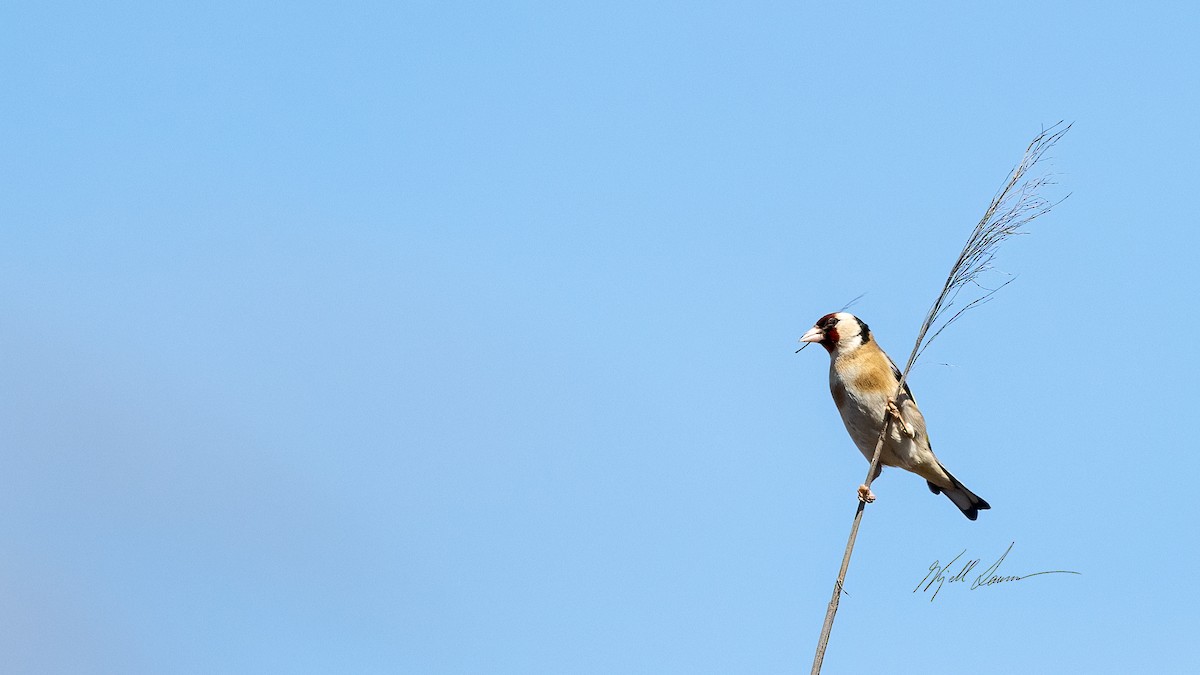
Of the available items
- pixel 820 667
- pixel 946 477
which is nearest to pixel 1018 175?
pixel 820 667

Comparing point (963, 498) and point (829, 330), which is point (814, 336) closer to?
point (829, 330)

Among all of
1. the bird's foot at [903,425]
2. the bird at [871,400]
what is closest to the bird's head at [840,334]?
the bird at [871,400]

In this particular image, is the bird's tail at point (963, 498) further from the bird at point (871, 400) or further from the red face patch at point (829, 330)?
the red face patch at point (829, 330)

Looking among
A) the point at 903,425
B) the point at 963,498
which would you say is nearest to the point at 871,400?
the point at 903,425

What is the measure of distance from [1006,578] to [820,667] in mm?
780

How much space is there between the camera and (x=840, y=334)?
7.55m

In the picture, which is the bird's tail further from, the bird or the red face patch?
the red face patch

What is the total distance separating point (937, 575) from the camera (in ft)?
12.5

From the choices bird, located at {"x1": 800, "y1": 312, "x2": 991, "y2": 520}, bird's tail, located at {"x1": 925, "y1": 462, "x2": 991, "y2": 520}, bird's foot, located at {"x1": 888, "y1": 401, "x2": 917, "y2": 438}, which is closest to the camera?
bird's foot, located at {"x1": 888, "y1": 401, "x2": 917, "y2": 438}

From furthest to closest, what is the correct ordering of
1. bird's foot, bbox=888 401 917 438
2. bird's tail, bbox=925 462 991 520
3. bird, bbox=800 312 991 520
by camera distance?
bird's tail, bbox=925 462 991 520 → bird, bbox=800 312 991 520 → bird's foot, bbox=888 401 917 438

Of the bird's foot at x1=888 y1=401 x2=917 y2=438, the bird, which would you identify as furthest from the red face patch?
the bird's foot at x1=888 y1=401 x2=917 y2=438

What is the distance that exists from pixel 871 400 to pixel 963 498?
1.21 meters

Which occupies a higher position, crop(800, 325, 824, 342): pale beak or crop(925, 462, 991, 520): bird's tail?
crop(800, 325, 824, 342): pale beak

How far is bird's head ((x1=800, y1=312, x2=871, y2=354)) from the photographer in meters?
7.53
